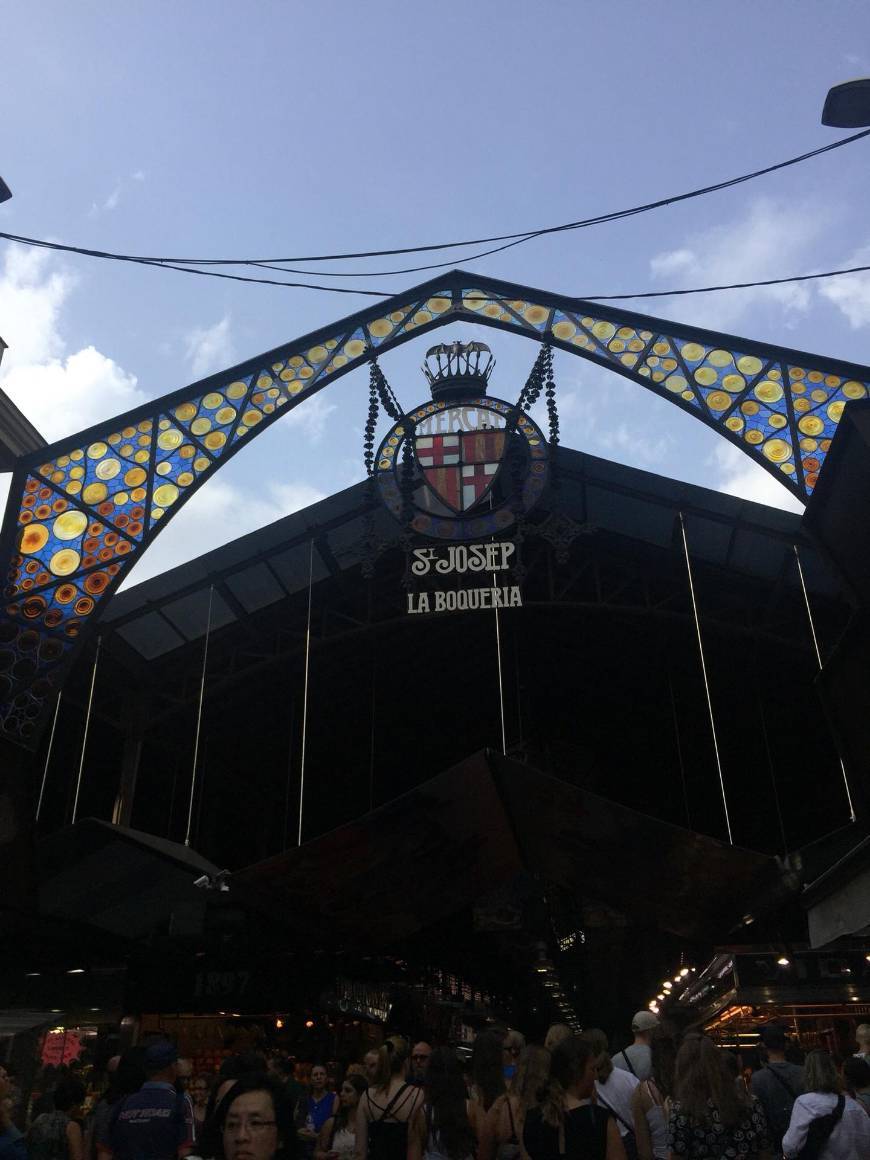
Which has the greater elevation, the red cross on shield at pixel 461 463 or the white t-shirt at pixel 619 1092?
the red cross on shield at pixel 461 463

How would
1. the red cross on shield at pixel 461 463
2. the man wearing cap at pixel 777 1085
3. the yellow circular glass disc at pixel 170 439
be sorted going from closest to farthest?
the man wearing cap at pixel 777 1085 → the red cross on shield at pixel 461 463 → the yellow circular glass disc at pixel 170 439

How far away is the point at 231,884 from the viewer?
10328mm

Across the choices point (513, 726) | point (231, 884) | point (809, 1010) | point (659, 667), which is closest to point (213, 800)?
point (513, 726)

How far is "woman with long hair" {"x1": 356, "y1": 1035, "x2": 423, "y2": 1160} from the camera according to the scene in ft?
15.1

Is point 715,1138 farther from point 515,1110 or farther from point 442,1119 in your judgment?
point 442,1119

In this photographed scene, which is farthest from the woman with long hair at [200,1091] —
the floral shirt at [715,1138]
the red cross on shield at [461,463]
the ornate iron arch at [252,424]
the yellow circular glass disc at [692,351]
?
the yellow circular glass disc at [692,351]

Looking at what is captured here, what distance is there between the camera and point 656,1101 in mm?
4809

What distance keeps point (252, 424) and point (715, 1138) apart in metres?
9.01

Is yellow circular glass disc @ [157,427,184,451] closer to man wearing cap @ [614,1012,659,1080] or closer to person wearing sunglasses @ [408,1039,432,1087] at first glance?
person wearing sunglasses @ [408,1039,432,1087]

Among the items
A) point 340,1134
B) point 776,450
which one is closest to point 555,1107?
point 340,1134

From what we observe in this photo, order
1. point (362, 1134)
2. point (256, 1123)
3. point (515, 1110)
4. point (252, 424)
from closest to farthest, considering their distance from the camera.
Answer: point (256, 1123), point (515, 1110), point (362, 1134), point (252, 424)

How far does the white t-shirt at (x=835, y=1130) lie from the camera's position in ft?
13.6

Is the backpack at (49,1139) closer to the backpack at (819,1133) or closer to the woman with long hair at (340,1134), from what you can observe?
the woman with long hair at (340,1134)

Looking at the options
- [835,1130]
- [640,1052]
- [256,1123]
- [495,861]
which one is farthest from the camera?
[495,861]
